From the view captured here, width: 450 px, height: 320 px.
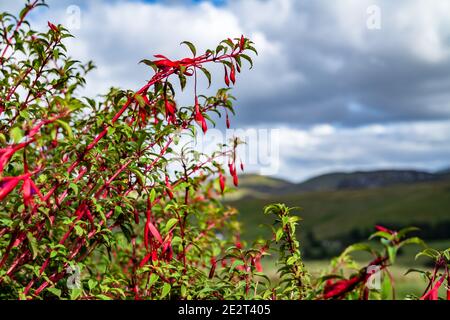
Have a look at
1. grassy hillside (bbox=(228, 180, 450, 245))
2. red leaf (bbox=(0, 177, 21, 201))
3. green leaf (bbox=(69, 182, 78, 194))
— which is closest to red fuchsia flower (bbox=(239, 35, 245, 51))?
green leaf (bbox=(69, 182, 78, 194))

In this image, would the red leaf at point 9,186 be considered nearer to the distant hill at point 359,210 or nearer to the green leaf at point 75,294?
the green leaf at point 75,294

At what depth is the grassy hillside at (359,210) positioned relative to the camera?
89.1 metres

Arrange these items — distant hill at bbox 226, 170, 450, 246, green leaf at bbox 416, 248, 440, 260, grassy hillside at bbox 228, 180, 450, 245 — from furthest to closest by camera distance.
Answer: grassy hillside at bbox 228, 180, 450, 245, distant hill at bbox 226, 170, 450, 246, green leaf at bbox 416, 248, 440, 260

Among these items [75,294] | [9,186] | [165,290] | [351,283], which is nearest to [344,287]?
[351,283]

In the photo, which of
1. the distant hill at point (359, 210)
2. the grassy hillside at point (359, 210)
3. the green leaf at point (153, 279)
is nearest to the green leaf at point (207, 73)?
the green leaf at point (153, 279)

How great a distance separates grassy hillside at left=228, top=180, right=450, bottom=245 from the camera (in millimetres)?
89125

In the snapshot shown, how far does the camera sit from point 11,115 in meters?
3.51

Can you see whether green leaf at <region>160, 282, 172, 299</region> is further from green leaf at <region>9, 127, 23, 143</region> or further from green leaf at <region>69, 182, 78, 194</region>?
green leaf at <region>9, 127, 23, 143</region>

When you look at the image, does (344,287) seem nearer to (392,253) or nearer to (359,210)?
(392,253)

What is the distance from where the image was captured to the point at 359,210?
112750 millimetres

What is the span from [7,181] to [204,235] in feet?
11.5

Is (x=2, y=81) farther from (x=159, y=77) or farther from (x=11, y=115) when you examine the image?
(x=159, y=77)
